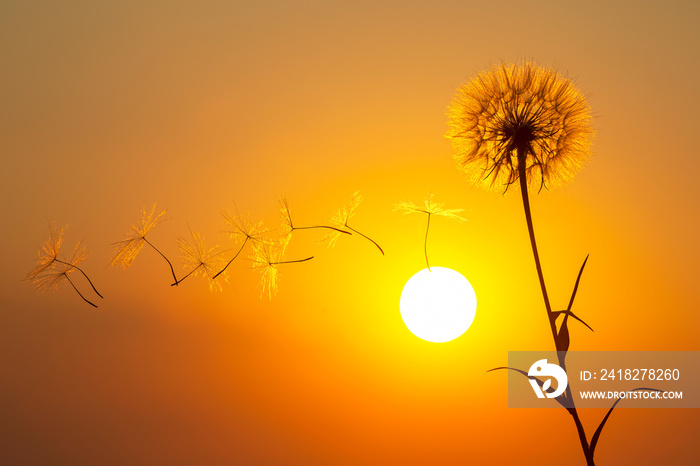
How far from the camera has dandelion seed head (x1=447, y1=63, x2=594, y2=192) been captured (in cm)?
129

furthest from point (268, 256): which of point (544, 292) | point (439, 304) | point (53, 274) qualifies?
point (439, 304)

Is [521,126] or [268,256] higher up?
[521,126]

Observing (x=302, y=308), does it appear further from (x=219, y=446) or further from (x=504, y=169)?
(x=504, y=169)

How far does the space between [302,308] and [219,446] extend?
0.93m

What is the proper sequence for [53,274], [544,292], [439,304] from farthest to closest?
1. [439,304]
2. [53,274]
3. [544,292]

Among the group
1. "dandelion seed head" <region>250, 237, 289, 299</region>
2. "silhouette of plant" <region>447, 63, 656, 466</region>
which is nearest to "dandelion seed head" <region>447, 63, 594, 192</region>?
"silhouette of plant" <region>447, 63, 656, 466</region>

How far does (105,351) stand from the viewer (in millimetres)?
2988

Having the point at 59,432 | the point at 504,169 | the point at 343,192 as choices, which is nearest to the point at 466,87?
the point at 504,169

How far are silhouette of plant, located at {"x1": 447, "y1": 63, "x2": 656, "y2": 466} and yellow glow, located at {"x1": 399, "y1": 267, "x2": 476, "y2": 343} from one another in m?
0.56

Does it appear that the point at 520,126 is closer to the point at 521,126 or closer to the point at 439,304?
the point at 521,126

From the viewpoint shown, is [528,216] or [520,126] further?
[520,126]

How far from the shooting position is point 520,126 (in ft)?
4.14

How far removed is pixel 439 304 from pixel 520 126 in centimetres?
76

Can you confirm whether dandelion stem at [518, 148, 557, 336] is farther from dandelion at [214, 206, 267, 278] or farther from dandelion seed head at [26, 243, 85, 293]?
dandelion seed head at [26, 243, 85, 293]
